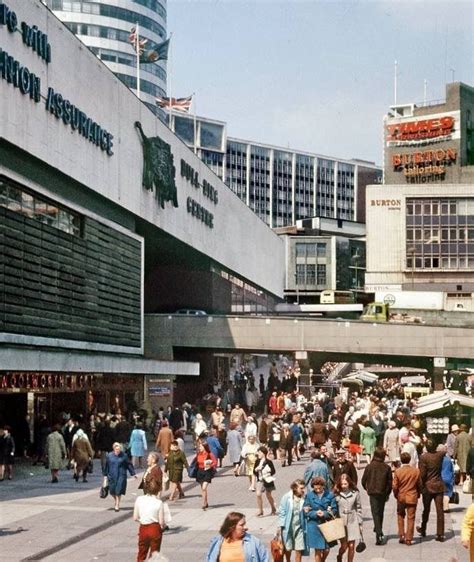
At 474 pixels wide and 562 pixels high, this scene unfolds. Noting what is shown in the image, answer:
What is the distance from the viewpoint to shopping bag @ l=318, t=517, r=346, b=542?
15.3 metres

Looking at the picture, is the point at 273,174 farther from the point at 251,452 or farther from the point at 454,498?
the point at 454,498

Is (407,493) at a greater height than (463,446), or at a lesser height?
lesser

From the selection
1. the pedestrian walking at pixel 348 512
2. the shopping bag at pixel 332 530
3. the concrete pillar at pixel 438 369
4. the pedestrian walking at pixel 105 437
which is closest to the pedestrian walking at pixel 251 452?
the pedestrian walking at pixel 105 437

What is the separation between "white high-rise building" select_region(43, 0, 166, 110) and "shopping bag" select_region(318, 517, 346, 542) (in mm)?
120579

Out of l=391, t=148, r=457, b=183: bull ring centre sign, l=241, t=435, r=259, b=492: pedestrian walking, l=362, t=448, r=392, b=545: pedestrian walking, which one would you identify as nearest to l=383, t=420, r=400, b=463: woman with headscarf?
l=241, t=435, r=259, b=492: pedestrian walking

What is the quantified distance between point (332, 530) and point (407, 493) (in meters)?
4.24

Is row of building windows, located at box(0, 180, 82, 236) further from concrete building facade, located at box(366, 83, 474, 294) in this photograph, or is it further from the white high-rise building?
the white high-rise building

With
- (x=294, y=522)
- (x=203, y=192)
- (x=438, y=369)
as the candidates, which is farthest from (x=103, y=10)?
(x=294, y=522)

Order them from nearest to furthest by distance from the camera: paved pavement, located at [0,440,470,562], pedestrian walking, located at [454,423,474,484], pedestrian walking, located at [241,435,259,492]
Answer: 1. paved pavement, located at [0,440,470,562]
2. pedestrian walking, located at [454,423,474,484]
3. pedestrian walking, located at [241,435,259,492]

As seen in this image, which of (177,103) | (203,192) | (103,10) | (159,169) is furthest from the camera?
(103,10)

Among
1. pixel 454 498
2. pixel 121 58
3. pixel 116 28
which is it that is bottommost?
pixel 454 498

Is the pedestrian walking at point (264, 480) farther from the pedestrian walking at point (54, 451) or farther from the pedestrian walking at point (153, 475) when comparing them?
the pedestrian walking at point (54, 451)

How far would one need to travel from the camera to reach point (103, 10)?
136 meters

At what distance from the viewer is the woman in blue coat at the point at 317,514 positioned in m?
15.4
